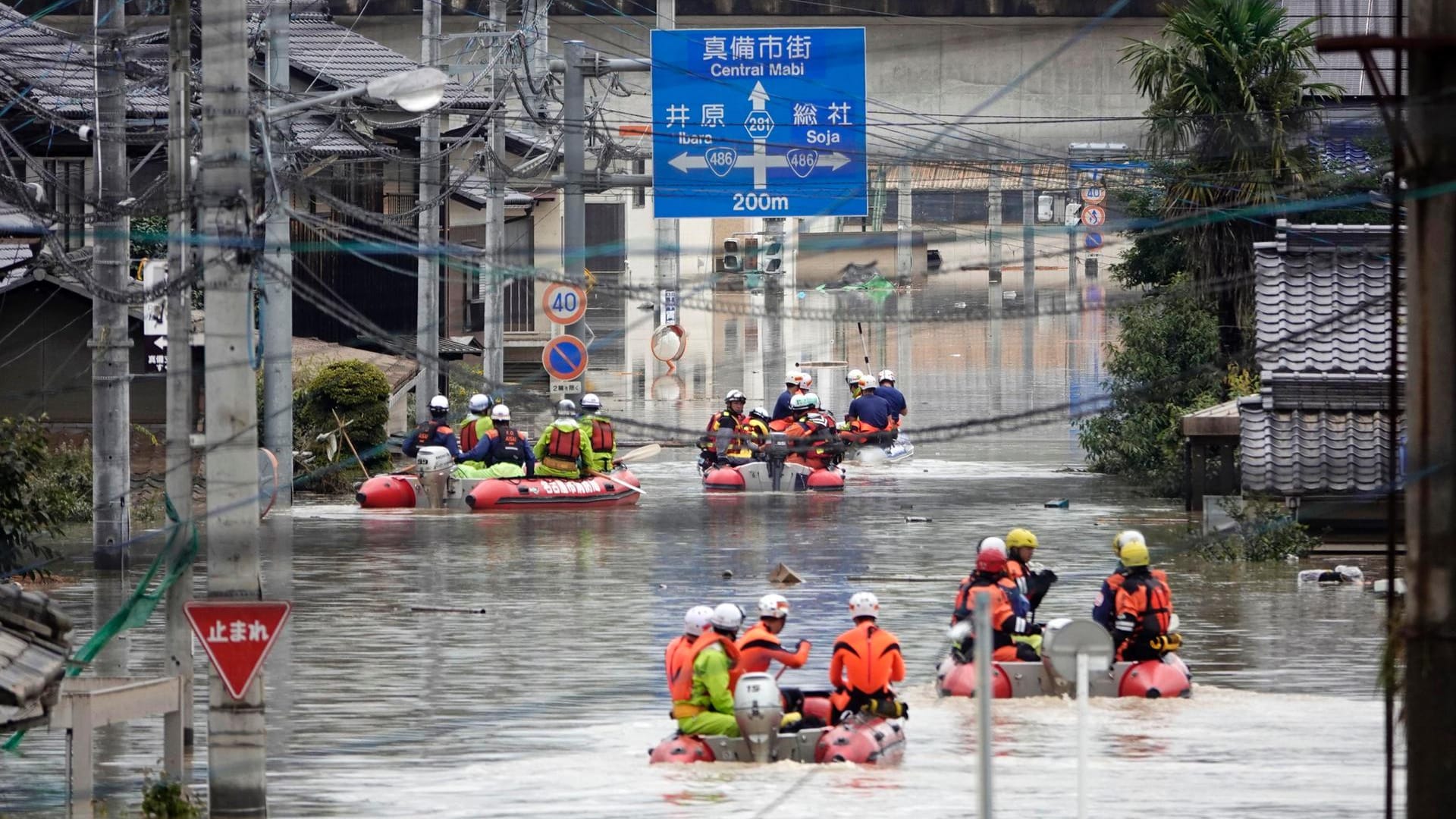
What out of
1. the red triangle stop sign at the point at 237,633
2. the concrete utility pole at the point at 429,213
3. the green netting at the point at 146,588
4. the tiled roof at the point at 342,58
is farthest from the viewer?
the tiled roof at the point at 342,58

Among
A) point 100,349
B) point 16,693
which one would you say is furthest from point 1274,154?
point 16,693

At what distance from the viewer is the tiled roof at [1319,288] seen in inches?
975

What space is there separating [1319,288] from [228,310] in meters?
16.6

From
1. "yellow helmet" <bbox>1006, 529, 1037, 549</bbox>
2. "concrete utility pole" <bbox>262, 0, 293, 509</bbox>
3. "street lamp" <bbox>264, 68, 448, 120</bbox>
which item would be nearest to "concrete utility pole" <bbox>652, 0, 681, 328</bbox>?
"concrete utility pole" <bbox>262, 0, 293, 509</bbox>

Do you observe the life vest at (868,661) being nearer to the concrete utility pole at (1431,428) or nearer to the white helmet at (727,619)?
the white helmet at (727,619)

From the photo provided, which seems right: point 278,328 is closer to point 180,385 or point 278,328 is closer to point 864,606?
point 180,385

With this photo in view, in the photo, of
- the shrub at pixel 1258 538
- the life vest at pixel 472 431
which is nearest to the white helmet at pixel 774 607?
the shrub at pixel 1258 538

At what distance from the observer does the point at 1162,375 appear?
32062mm

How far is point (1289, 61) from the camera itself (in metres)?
32.7

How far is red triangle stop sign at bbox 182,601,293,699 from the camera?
1212 cm

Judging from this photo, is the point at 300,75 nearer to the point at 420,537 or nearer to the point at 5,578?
the point at 420,537

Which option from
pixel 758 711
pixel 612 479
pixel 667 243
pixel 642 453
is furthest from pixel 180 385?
pixel 667 243

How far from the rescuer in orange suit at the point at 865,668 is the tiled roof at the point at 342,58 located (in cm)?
2678

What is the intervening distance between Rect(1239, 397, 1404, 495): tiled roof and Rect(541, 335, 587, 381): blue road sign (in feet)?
34.2
